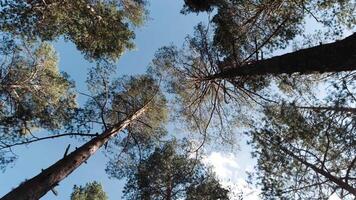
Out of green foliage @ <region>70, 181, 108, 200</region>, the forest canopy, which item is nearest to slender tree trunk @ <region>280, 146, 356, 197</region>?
the forest canopy

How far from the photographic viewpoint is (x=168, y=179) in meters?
13.9

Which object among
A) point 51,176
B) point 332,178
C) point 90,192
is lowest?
point 332,178

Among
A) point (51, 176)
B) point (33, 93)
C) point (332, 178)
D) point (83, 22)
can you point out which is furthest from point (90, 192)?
point (332, 178)

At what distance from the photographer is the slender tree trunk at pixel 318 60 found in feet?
24.0

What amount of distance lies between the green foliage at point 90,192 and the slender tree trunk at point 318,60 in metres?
11.4

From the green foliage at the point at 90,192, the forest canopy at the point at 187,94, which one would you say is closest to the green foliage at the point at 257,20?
the forest canopy at the point at 187,94

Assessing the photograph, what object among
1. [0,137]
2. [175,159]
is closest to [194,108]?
[175,159]

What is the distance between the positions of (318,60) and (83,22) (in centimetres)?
800

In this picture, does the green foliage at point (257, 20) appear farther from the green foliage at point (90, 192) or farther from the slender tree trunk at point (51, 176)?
the green foliage at point (90, 192)

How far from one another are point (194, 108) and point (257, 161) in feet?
24.5

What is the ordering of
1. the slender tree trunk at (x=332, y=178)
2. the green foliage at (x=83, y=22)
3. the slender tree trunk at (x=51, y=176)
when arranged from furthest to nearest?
1. the green foliage at (x=83, y=22)
2. the slender tree trunk at (x=51, y=176)
3. the slender tree trunk at (x=332, y=178)

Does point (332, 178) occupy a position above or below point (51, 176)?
below

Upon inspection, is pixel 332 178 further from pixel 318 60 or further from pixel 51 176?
pixel 51 176

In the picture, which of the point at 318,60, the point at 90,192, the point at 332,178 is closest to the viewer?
the point at 332,178
